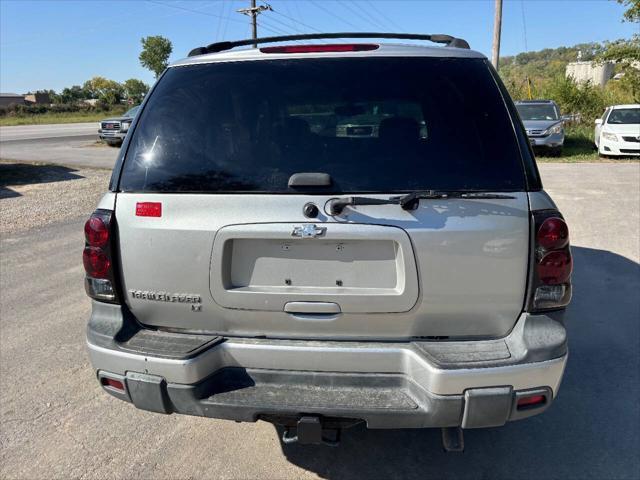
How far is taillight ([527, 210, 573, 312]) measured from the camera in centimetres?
217

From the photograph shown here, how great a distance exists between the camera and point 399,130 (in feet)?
7.66

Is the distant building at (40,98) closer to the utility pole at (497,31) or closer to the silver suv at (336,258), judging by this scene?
the utility pole at (497,31)

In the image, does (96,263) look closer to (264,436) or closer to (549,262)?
(264,436)

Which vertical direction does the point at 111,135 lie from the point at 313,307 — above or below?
below

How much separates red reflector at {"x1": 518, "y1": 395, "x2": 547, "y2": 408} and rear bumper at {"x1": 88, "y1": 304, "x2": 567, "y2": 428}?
0.02 metres

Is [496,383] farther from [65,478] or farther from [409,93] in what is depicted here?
[65,478]

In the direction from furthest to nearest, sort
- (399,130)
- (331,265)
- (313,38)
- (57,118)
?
(57,118) < (313,38) < (399,130) < (331,265)

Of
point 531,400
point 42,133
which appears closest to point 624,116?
point 531,400

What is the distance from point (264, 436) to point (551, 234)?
76.7 inches

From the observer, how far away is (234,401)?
2223 mm

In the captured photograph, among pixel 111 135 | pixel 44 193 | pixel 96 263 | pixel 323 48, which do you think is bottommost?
pixel 44 193

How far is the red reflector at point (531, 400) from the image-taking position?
2.16m

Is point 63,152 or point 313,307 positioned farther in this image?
point 63,152

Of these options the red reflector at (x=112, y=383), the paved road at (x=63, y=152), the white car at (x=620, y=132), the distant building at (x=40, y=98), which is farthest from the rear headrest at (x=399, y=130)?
the distant building at (x=40, y=98)
